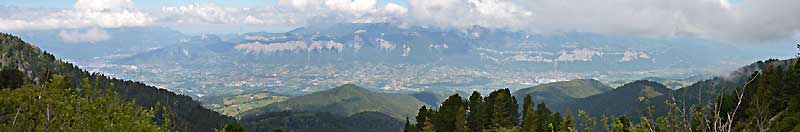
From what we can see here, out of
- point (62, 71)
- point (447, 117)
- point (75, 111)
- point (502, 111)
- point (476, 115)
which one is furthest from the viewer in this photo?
point (62, 71)

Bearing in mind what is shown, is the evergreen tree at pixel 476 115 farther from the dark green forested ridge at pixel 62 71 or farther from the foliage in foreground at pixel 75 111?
the dark green forested ridge at pixel 62 71

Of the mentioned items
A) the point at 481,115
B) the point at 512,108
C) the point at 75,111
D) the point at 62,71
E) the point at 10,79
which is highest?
the point at 75,111

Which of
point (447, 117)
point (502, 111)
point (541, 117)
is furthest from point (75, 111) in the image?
point (541, 117)

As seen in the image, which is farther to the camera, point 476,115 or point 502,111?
point 476,115

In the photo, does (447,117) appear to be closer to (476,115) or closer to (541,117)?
(476,115)

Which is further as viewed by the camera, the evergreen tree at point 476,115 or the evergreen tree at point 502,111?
the evergreen tree at point 476,115

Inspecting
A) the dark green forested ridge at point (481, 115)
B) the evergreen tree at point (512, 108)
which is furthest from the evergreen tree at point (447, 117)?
the evergreen tree at point (512, 108)

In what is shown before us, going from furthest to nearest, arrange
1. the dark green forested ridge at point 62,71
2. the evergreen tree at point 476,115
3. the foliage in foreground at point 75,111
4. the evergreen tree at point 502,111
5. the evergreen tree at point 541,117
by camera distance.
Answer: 1. the dark green forested ridge at point 62,71
2. the evergreen tree at point 476,115
3. the evergreen tree at point 502,111
4. the evergreen tree at point 541,117
5. the foliage in foreground at point 75,111
